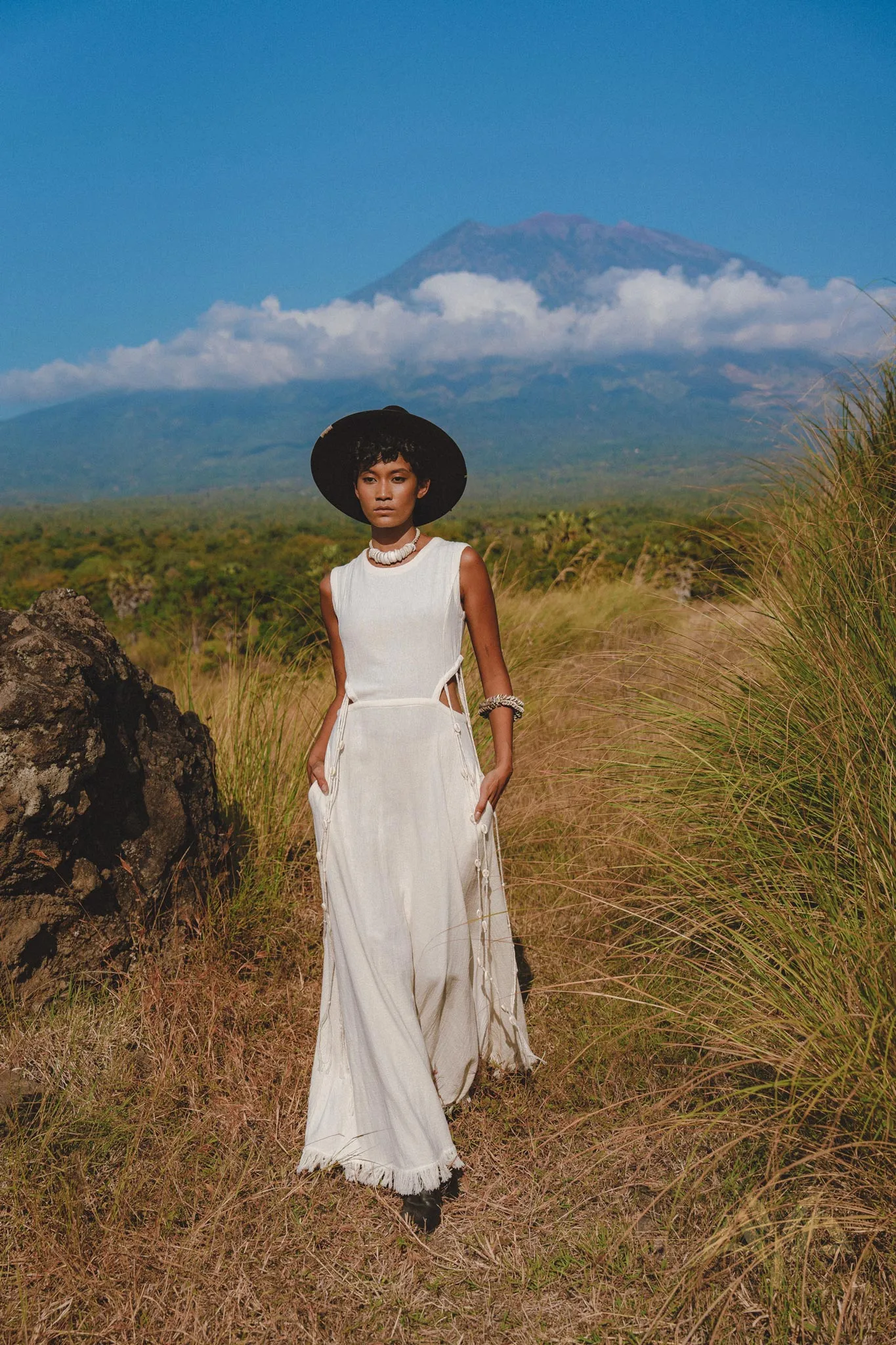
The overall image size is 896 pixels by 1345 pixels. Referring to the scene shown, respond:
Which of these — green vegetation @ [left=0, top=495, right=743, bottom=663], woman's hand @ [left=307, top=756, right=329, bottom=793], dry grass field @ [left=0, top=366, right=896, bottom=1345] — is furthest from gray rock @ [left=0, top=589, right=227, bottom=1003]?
green vegetation @ [left=0, top=495, right=743, bottom=663]

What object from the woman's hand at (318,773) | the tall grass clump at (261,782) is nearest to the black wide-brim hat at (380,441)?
the woman's hand at (318,773)

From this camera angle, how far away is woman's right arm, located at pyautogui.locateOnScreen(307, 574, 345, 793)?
2.85m

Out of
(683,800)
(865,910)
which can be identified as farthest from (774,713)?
(865,910)

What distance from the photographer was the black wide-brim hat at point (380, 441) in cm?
272

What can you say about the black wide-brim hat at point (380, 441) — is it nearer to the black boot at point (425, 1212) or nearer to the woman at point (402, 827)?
the woman at point (402, 827)

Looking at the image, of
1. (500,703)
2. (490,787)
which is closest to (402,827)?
(490,787)

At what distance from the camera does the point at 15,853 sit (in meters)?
2.81

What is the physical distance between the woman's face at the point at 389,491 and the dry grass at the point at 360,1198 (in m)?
1.18

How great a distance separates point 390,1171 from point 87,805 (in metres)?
1.41

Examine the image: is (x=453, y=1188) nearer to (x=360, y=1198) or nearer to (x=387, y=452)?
(x=360, y=1198)

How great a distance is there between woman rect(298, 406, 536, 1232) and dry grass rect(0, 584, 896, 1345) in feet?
0.64

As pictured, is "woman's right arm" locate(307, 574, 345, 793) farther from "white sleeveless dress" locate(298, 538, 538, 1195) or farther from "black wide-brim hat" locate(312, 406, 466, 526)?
"black wide-brim hat" locate(312, 406, 466, 526)

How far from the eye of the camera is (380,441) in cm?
275

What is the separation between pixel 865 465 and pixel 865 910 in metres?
2.44
